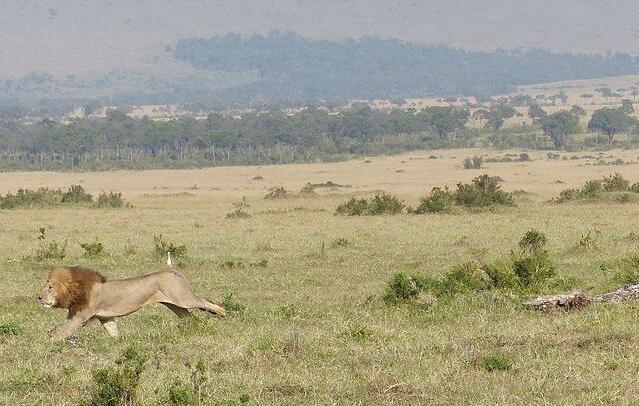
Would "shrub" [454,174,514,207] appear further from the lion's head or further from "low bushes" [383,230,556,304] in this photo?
the lion's head

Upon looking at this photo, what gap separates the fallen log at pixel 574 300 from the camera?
11.6 meters

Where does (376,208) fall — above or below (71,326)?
below

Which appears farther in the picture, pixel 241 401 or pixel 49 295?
pixel 49 295

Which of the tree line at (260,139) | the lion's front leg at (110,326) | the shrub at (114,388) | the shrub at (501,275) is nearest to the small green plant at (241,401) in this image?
the shrub at (114,388)

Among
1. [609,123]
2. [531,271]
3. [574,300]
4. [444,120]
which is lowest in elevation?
[609,123]

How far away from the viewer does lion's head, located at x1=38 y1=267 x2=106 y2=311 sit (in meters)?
10.2

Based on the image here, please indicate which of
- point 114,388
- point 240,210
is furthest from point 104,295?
point 240,210

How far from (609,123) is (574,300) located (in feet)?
341

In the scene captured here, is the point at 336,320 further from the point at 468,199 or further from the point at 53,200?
the point at 53,200

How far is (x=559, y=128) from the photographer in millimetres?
108188

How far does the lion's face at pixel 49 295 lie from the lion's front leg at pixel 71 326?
25cm

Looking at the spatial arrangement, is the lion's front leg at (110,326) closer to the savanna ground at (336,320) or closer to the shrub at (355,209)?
the savanna ground at (336,320)

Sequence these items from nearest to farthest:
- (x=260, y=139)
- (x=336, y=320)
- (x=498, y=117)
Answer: (x=336, y=320), (x=260, y=139), (x=498, y=117)

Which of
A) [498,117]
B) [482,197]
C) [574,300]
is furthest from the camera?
[498,117]
